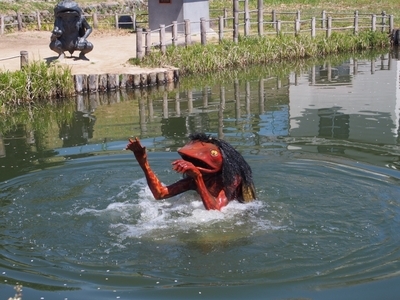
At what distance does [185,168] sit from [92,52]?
16.0 metres

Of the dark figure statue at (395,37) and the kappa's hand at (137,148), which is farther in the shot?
the dark figure statue at (395,37)

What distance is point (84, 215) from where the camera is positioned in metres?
9.33

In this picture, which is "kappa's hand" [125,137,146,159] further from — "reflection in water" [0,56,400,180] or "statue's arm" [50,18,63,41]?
"statue's arm" [50,18,63,41]

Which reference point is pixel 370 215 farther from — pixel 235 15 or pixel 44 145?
pixel 235 15

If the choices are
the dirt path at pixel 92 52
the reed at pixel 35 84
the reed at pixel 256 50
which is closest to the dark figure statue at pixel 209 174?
the reed at pixel 35 84

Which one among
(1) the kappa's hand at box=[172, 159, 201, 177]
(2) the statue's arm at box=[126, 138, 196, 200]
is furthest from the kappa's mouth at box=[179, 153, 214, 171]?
(2) the statue's arm at box=[126, 138, 196, 200]

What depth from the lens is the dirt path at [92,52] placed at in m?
20.7

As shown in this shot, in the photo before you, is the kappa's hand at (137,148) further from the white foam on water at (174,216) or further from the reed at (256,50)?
the reed at (256,50)

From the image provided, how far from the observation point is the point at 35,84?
1800 cm

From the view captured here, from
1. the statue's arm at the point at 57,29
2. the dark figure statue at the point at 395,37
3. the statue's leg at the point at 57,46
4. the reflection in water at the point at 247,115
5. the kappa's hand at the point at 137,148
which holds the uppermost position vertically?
the statue's arm at the point at 57,29

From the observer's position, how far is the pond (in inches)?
291

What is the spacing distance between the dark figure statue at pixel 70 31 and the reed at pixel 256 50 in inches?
60.8

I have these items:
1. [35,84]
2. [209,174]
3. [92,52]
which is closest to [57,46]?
[92,52]

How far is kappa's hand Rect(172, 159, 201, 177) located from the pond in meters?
0.68
